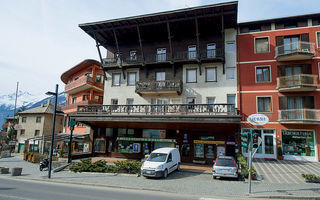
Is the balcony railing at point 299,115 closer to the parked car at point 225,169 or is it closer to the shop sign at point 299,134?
the shop sign at point 299,134

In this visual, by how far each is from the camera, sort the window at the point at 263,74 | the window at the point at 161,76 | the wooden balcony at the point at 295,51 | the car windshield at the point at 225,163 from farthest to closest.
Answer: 1. the window at the point at 161,76
2. the window at the point at 263,74
3. the wooden balcony at the point at 295,51
4. the car windshield at the point at 225,163

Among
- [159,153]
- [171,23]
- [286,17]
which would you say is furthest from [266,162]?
[171,23]

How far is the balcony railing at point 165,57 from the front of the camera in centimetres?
2169

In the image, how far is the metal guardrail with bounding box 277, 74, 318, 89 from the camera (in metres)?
19.2

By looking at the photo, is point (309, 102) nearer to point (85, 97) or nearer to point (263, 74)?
point (263, 74)

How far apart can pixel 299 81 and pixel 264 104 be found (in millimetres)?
3642

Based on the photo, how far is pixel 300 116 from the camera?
19.2 meters

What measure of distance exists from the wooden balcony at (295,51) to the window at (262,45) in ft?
3.43

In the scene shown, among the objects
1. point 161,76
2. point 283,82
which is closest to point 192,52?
point 161,76

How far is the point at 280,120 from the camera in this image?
19.6m

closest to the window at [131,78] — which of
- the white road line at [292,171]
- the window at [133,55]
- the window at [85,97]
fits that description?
the window at [133,55]

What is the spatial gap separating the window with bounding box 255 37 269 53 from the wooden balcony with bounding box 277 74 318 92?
353cm

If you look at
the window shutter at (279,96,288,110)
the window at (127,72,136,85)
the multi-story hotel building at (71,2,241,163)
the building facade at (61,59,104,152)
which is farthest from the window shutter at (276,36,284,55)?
the building facade at (61,59,104,152)

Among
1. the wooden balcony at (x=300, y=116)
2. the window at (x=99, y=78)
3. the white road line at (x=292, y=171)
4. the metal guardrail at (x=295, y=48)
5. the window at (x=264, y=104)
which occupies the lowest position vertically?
the white road line at (x=292, y=171)
